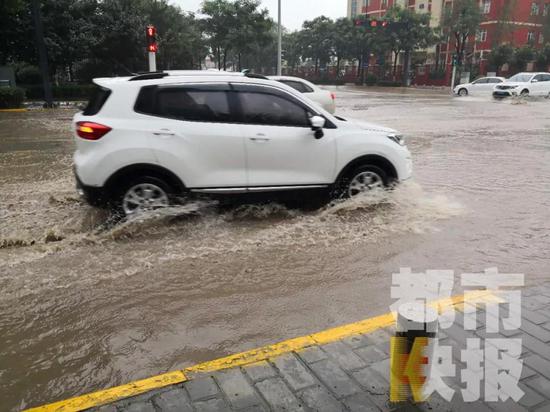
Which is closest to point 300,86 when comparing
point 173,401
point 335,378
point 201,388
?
point 335,378

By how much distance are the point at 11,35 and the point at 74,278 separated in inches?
1014

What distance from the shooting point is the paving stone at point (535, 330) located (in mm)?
3465

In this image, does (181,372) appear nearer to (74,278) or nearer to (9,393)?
(9,393)

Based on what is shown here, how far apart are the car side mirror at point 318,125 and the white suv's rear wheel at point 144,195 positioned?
182cm

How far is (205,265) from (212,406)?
7.49 ft

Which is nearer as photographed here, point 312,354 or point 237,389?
point 237,389

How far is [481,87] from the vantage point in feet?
110

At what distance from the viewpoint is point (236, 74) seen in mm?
6145

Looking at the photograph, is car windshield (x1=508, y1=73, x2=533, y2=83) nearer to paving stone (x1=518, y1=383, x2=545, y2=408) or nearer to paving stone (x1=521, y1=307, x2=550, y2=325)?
paving stone (x1=521, y1=307, x2=550, y2=325)

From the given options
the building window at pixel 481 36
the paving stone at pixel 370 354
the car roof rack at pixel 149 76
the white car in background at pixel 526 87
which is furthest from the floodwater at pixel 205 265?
the building window at pixel 481 36

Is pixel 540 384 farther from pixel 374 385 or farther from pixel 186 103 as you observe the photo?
pixel 186 103

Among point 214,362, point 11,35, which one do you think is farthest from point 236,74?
point 11,35

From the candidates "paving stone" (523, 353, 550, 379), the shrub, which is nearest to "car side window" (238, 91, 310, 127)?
"paving stone" (523, 353, 550, 379)

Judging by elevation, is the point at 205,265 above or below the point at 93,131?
below
